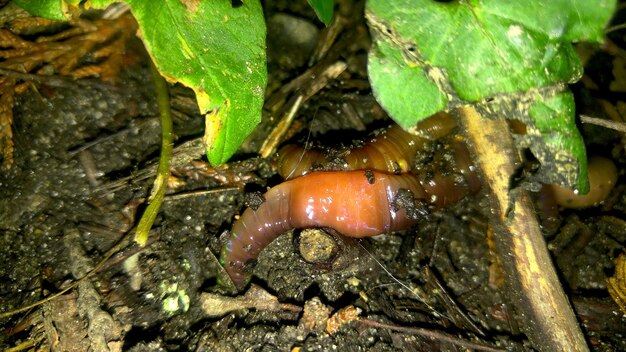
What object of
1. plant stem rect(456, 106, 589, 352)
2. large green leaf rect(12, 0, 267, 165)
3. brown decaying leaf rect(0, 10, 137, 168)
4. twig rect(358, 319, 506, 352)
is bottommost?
twig rect(358, 319, 506, 352)

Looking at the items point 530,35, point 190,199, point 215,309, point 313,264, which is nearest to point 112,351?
point 215,309

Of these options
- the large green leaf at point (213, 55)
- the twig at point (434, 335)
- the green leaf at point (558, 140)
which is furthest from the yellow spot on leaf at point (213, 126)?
the green leaf at point (558, 140)

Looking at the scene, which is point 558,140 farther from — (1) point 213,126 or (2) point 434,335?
(1) point 213,126

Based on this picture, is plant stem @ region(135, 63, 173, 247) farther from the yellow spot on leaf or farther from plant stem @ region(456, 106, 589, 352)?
plant stem @ region(456, 106, 589, 352)

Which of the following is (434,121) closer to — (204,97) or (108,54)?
(204,97)

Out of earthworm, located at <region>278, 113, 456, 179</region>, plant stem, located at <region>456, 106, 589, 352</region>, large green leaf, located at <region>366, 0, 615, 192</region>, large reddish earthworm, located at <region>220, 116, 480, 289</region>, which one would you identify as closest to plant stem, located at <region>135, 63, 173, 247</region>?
large reddish earthworm, located at <region>220, 116, 480, 289</region>

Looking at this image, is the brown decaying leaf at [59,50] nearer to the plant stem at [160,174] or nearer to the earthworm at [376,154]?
the plant stem at [160,174]

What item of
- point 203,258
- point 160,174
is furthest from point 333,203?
point 160,174
